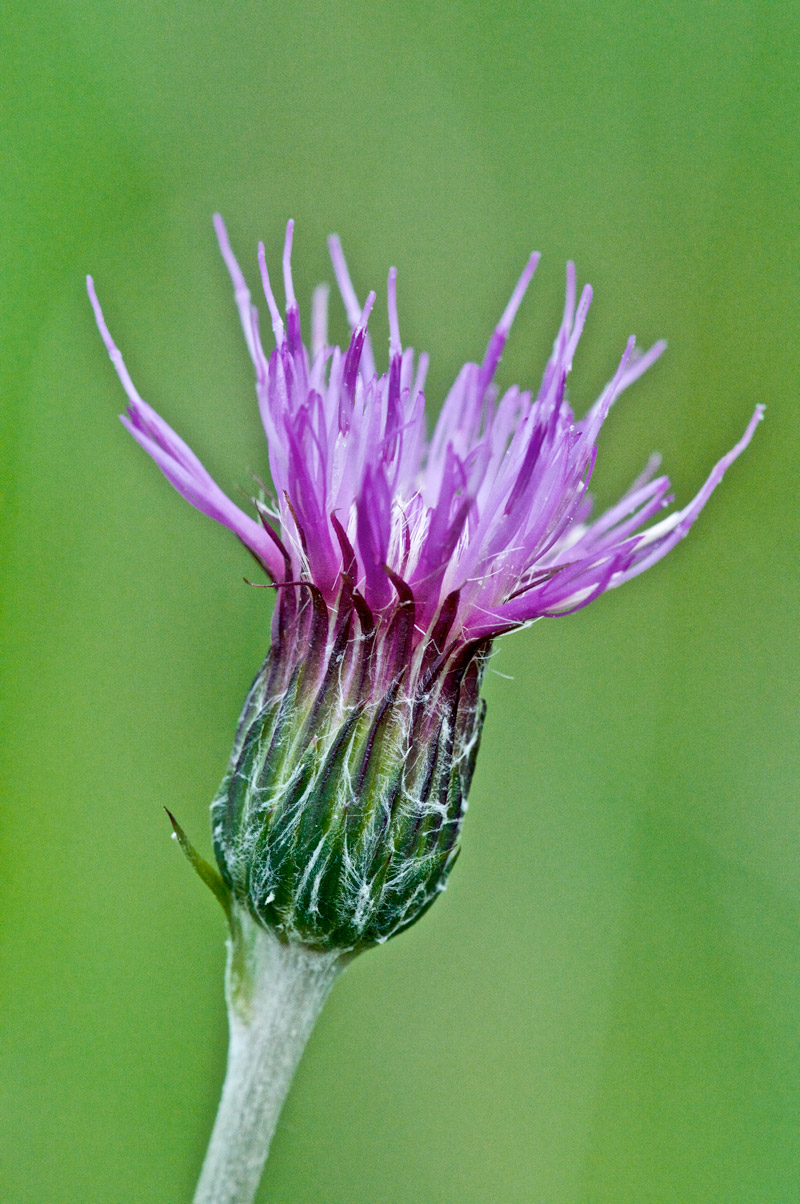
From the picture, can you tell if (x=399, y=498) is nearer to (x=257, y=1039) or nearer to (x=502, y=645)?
(x=257, y=1039)

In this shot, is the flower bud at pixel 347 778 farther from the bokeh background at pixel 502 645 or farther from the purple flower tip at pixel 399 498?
the bokeh background at pixel 502 645

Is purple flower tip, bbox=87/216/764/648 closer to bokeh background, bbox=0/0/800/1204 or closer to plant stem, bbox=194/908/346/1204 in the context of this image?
plant stem, bbox=194/908/346/1204

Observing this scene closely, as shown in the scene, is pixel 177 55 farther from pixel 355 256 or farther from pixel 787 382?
pixel 787 382

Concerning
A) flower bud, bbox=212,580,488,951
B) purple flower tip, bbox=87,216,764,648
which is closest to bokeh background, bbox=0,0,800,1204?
purple flower tip, bbox=87,216,764,648

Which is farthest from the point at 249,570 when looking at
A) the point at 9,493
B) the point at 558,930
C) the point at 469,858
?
the point at 558,930

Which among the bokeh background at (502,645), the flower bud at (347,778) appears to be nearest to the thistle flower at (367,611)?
the flower bud at (347,778)

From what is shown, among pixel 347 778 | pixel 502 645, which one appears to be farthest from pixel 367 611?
pixel 502 645

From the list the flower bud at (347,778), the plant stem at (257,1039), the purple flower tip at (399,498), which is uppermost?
the purple flower tip at (399,498)
